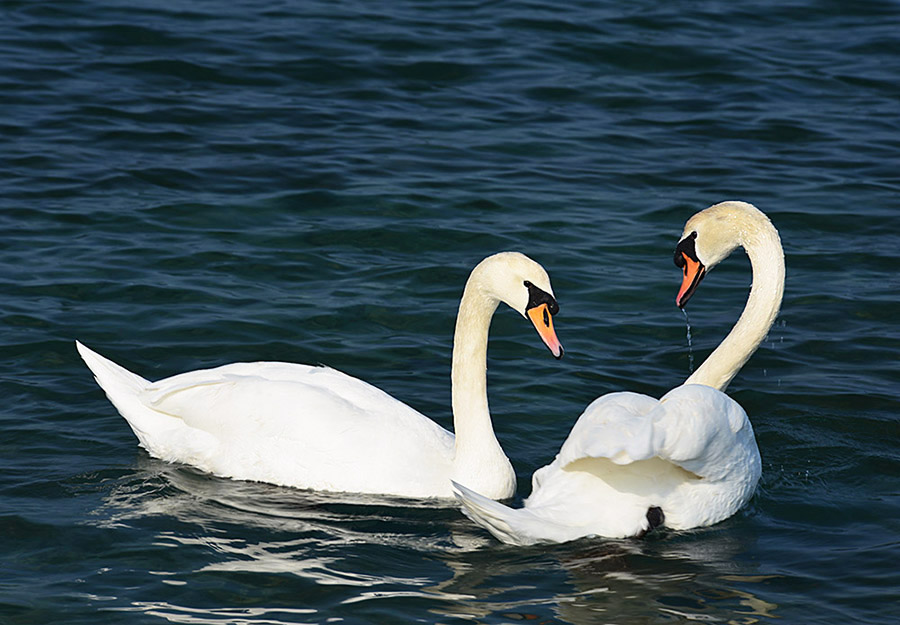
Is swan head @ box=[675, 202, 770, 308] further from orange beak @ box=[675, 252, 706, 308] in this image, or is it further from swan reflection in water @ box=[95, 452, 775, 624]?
swan reflection in water @ box=[95, 452, 775, 624]

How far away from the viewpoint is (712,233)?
24.7 feet

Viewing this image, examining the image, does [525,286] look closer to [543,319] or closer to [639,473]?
[543,319]

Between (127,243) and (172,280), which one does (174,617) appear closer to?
(172,280)

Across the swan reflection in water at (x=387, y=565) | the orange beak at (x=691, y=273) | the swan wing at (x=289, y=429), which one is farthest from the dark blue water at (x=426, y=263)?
the orange beak at (x=691, y=273)

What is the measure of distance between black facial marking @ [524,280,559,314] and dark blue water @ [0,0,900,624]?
3.36 ft

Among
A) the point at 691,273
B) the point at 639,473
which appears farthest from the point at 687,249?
the point at 639,473

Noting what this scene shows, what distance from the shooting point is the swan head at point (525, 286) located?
263 inches


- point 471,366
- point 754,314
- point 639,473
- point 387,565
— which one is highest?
point 754,314

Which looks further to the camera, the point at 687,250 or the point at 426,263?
the point at 426,263

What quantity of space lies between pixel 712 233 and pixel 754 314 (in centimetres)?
48

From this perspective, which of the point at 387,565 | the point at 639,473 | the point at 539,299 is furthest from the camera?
the point at 539,299

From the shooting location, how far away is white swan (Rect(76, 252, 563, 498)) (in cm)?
684

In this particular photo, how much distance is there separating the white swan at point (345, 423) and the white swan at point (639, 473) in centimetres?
45

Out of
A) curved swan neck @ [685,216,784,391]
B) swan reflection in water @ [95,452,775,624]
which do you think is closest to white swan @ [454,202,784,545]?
swan reflection in water @ [95,452,775,624]
